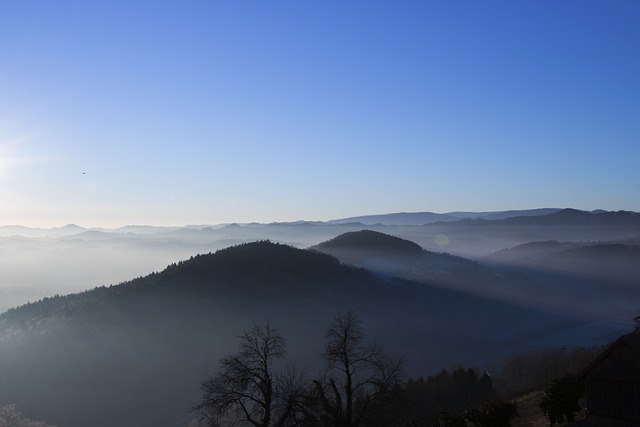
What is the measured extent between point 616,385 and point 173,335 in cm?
14388

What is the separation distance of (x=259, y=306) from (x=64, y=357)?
66549 millimetres

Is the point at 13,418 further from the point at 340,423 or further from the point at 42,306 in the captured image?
the point at 340,423

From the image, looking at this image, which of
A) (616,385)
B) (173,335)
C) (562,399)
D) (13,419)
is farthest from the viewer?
(173,335)

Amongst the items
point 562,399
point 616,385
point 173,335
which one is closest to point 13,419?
point 173,335

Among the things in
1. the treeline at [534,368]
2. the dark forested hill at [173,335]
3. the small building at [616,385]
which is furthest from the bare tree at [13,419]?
the small building at [616,385]

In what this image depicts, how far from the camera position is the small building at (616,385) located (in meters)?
23.2

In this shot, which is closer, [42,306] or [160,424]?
[160,424]

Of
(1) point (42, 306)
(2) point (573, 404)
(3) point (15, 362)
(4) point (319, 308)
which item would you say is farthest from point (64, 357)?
(2) point (573, 404)

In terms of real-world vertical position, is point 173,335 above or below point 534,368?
below

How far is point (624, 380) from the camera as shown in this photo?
23594 mm

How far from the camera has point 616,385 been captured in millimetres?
23859

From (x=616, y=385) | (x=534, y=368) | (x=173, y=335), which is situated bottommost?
Answer: (x=173, y=335)

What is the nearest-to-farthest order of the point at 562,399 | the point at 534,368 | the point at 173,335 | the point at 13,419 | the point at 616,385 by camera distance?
the point at 616,385 < the point at 562,399 < the point at 534,368 < the point at 13,419 < the point at 173,335

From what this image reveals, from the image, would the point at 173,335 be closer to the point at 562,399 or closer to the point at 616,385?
the point at 562,399
